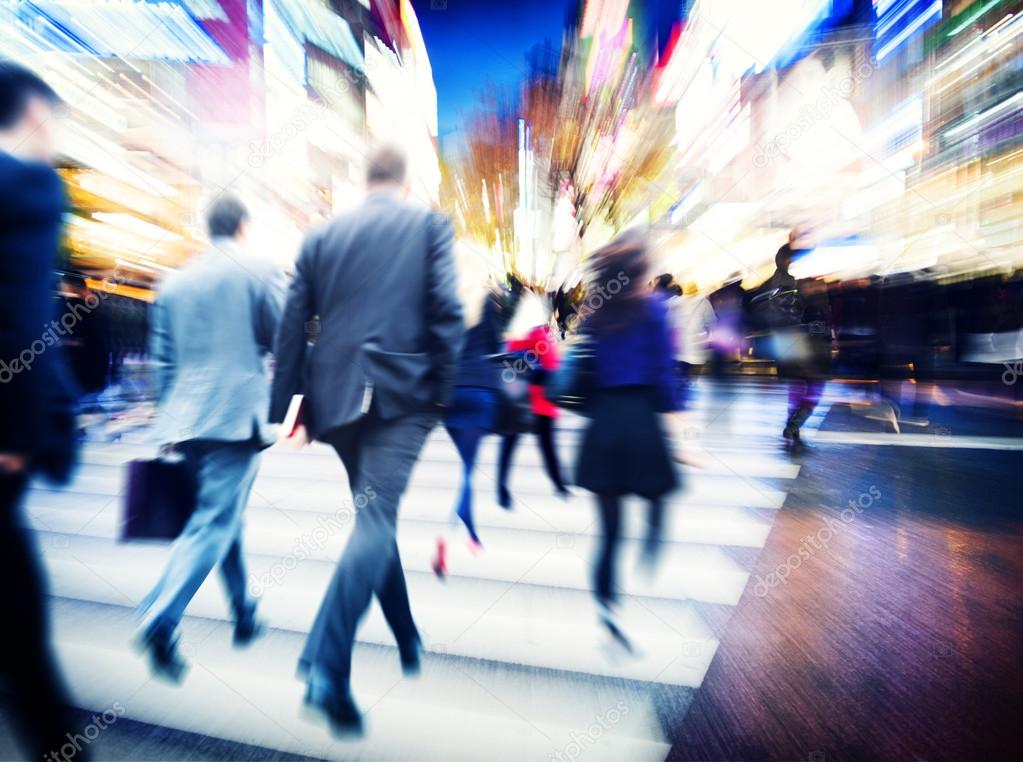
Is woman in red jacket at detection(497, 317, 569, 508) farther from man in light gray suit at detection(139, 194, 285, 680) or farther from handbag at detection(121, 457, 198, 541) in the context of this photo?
handbag at detection(121, 457, 198, 541)

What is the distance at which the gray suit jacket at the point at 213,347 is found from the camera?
5.72 ft

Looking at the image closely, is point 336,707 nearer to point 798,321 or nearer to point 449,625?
point 449,625

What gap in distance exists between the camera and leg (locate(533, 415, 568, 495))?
3.32 m

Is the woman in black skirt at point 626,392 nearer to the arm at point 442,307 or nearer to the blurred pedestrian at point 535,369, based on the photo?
the arm at point 442,307

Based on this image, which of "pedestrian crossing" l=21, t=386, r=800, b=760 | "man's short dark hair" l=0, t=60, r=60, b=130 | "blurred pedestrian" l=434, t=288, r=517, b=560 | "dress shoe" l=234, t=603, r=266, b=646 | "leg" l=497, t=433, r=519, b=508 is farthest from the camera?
"leg" l=497, t=433, r=519, b=508

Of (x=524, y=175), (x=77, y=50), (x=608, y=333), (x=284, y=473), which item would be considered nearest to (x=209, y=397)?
(x=608, y=333)

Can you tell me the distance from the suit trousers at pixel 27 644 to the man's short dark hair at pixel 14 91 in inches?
34.2

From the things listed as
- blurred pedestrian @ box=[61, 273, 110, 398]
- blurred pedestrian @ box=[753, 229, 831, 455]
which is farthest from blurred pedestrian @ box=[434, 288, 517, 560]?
blurred pedestrian @ box=[753, 229, 831, 455]

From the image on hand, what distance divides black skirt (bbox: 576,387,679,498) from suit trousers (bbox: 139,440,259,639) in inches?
50.3

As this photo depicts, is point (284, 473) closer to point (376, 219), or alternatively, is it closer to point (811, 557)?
point (376, 219)

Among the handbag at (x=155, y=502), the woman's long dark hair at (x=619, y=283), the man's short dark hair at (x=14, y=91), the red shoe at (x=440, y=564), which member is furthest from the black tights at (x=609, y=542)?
the man's short dark hair at (x=14, y=91)

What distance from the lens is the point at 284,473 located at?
407cm

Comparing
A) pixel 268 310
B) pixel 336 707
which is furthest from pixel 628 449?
pixel 268 310

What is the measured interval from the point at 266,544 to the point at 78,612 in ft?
2.60
